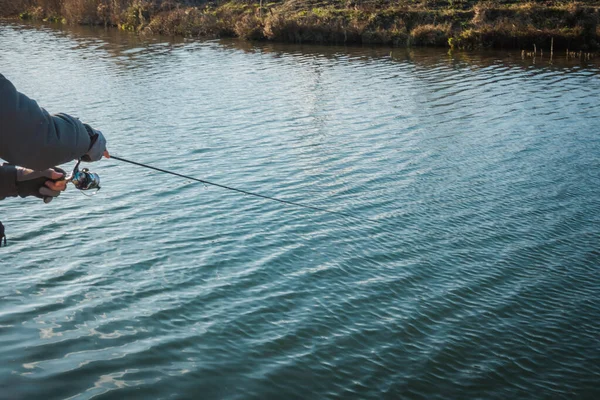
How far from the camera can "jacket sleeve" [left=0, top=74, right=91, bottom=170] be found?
10.7 ft

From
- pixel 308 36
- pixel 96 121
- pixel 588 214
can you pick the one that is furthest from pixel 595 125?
pixel 308 36

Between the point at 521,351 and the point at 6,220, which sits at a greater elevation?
the point at 6,220

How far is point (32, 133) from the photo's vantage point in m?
3.40

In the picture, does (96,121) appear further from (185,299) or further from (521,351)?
(521,351)

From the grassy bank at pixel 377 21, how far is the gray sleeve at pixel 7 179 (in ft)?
87.3

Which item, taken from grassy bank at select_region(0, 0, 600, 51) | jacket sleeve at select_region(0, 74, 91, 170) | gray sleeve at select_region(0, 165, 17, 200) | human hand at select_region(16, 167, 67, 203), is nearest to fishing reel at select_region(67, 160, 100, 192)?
human hand at select_region(16, 167, 67, 203)

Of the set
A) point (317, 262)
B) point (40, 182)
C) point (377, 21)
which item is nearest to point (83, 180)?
point (40, 182)

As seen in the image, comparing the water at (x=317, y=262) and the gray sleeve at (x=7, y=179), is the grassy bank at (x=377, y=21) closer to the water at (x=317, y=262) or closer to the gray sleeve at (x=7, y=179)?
the water at (x=317, y=262)

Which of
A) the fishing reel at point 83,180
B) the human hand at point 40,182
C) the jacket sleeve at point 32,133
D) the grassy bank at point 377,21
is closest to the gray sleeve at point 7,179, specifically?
the human hand at point 40,182

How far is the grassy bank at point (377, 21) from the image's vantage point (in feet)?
93.4

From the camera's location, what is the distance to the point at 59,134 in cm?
357

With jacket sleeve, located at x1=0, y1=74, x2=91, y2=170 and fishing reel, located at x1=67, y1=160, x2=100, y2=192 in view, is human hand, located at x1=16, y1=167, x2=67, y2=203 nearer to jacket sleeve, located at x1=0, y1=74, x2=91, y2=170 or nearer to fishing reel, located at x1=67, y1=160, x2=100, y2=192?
fishing reel, located at x1=67, y1=160, x2=100, y2=192

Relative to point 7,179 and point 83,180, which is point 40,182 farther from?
point 83,180

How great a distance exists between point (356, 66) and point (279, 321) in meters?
18.8
